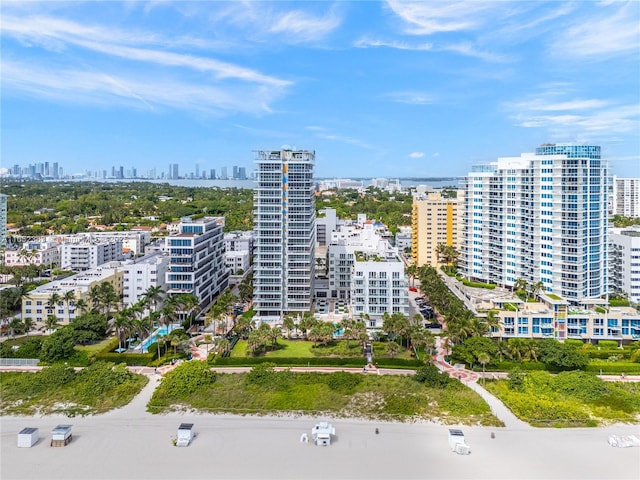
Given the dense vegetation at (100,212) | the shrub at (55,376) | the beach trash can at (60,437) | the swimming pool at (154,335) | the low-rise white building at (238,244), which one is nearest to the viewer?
the beach trash can at (60,437)

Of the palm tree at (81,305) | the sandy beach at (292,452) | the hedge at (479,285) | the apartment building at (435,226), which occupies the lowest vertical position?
the sandy beach at (292,452)

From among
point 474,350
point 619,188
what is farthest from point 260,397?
point 619,188

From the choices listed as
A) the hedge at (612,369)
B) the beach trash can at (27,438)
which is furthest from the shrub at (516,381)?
the beach trash can at (27,438)

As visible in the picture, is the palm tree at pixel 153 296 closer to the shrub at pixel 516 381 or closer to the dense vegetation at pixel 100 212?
the shrub at pixel 516 381

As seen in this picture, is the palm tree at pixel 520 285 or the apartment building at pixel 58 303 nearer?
the apartment building at pixel 58 303

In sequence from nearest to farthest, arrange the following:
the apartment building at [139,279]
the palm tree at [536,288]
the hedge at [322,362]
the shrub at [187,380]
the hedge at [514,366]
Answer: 1. the shrub at [187,380]
2. the hedge at [514,366]
3. the hedge at [322,362]
4. the palm tree at [536,288]
5. the apartment building at [139,279]

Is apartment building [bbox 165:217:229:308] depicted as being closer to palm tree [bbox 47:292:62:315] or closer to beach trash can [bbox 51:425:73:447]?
palm tree [bbox 47:292:62:315]

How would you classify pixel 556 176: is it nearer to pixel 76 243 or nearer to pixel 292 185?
pixel 292 185

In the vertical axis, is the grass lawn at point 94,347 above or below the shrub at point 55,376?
above
